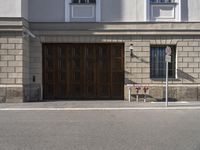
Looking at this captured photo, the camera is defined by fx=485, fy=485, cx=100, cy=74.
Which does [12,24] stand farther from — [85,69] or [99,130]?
[99,130]

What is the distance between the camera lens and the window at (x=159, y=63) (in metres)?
25.7

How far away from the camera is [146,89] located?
25.1 meters

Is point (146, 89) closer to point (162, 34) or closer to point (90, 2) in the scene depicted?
point (162, 34)

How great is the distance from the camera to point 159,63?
84.7 feet

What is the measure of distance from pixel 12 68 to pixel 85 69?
4.07 m

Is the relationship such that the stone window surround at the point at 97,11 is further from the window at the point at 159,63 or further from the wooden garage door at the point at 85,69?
the window at the point at 159,63

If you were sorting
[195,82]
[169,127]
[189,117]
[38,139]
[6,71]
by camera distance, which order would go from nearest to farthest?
[38,139], [169,127], [189,117], [6,71], [195,82]

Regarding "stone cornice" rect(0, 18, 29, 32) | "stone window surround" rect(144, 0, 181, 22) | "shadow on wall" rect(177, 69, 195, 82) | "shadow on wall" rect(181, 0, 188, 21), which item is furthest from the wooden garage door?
"shadow on wall" rect(181, 0, 188, 21)

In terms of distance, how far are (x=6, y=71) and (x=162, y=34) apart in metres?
8.23

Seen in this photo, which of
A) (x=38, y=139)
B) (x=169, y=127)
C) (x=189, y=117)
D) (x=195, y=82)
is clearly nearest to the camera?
(x=38, y=139)

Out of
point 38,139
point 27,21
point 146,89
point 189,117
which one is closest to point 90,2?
point 27,21

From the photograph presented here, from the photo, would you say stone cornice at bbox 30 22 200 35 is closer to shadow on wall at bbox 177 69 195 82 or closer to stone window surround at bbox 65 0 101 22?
stone window surround at bbox 65 0 101 22

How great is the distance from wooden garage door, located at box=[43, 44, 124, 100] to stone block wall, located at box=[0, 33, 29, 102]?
2.29 meters

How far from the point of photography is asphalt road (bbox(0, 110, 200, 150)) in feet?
35.0
